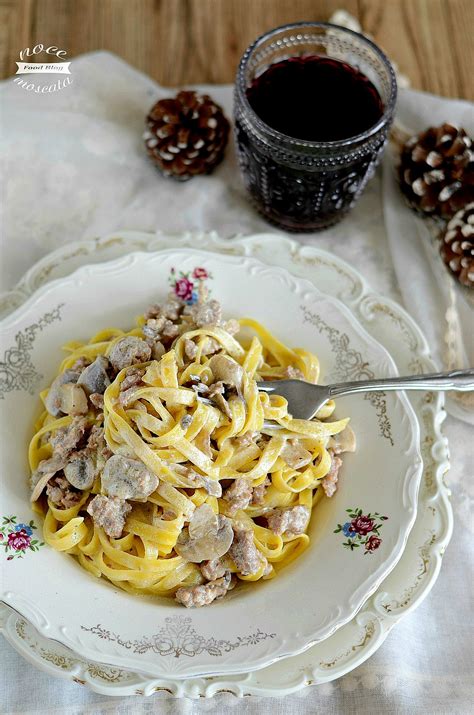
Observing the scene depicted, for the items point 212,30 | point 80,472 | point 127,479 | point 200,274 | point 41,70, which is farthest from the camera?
point 212,30

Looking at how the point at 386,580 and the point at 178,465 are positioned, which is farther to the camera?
the point at 386,580

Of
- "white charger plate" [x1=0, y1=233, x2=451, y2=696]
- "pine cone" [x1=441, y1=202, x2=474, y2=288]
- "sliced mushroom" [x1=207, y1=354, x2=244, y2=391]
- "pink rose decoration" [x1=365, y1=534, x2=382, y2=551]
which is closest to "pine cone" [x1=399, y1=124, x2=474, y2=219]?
"pine cone" [x1=441, y1=202, x2=474, y2=288]

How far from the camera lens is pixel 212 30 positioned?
4.05 metres

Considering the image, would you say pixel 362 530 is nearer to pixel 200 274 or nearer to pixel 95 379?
pixel 95 379

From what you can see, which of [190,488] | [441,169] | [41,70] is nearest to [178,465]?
[190,488]

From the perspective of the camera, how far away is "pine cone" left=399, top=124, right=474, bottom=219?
335cm

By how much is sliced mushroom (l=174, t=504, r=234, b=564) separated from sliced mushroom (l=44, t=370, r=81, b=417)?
65 centimetres

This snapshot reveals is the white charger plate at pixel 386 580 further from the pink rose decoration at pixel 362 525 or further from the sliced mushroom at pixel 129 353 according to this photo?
the sliced mushroom at pixel 129 353

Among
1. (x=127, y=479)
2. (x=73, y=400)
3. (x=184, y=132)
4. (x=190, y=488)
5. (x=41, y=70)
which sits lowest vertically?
(x=190, y=488)

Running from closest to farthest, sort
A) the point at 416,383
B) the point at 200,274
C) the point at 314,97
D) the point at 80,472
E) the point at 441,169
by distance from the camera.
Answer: the point at 80,472 < the point at 416,383 < the point at 200,274 < the point at 314,97 < the point at 441,169

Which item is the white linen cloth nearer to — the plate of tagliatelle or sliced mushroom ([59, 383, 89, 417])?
the plate of tagliatelle

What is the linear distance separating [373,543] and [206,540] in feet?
1.87

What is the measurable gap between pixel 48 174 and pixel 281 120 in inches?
48.5

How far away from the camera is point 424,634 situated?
2752 mm
